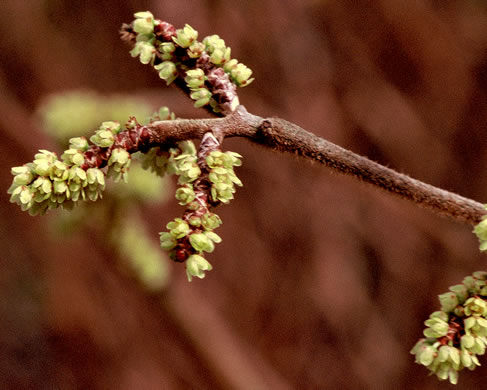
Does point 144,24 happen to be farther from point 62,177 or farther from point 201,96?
point 62,177

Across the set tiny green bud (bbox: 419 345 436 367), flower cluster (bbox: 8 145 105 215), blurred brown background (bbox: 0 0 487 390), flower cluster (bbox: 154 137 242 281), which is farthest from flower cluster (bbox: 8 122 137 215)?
blurred brown background (bbox: 0 0 487 390)

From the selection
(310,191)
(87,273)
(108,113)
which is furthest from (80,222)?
(310,191)

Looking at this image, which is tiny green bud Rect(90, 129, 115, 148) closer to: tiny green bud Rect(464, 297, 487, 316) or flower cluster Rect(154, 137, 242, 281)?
flower cluster Rect(154, 137, 242, 281)

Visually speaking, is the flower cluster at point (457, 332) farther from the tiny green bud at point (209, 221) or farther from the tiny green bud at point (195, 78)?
the tiny green bud at point (195, 78)

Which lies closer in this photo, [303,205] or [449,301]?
[449,301]

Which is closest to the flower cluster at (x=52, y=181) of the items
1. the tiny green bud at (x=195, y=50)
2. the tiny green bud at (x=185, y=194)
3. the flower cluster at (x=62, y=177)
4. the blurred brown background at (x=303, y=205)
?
the flower cluster at (x=62, y=177)

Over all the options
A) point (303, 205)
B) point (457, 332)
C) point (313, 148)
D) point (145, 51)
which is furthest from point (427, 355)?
point (303, 205)
